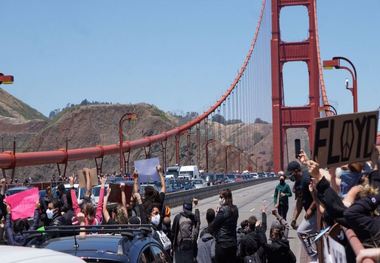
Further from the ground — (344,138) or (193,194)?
(344,138)

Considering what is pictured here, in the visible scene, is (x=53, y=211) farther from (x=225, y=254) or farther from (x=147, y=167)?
(x=225, y=254)

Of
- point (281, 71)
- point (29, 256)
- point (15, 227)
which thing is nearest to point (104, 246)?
point (29, 256)

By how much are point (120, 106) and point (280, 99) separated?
256 ft

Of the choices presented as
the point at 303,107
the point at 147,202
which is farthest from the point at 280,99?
the point at 147,202

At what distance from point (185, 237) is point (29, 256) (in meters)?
6.84

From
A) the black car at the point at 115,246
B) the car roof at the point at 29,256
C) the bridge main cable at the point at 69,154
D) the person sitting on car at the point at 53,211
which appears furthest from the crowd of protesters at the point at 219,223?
the bridge main cable at the point at 69,154

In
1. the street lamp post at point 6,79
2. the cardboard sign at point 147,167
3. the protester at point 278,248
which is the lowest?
the protester at point 278,248

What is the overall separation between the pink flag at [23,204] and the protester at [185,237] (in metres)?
1.84

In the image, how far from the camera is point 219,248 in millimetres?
10133

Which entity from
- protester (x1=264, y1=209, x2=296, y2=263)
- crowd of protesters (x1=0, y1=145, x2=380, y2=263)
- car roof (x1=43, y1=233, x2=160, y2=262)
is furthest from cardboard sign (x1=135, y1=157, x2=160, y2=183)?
car roof (x1=43, y1=233, x2=160, y2=262)

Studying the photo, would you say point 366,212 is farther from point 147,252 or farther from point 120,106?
point 120,106

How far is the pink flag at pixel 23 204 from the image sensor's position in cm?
1128

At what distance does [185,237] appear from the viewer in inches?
426

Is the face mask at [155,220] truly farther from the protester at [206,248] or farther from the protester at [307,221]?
the protester at [307,221]
